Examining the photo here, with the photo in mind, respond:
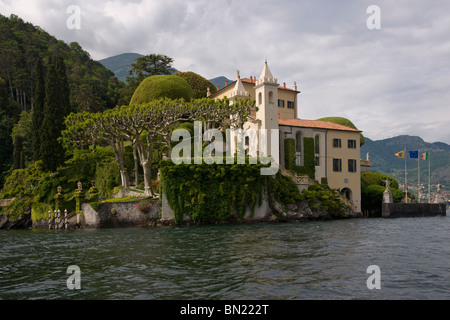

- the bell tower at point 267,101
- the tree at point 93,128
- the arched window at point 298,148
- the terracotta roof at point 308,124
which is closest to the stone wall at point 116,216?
the tree at point 93,128

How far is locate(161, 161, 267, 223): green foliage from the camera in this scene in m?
38.9

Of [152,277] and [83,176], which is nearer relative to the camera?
[152,277]

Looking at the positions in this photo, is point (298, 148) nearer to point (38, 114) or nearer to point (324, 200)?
point (324, 200)

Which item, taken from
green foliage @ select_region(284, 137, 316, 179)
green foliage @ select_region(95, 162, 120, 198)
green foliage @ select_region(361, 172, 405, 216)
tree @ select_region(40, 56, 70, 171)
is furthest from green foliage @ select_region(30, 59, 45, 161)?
green foliage @ select_region(361, 172, 405, 216)

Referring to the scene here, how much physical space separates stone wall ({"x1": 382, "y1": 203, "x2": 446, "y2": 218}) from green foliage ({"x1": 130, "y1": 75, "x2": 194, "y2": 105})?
32993mm

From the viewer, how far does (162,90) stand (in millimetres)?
57875

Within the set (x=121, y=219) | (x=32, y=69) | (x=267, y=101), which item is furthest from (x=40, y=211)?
(x=32, y=69)

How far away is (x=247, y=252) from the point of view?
63.9 ft

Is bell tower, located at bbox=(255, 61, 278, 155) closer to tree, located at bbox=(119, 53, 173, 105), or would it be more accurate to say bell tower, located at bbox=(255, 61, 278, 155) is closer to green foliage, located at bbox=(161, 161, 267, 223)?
green foliage, located at bbox=(161, 161, 267, 223)

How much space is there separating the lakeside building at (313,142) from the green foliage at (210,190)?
10103mm

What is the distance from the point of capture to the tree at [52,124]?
4931 centimetres
